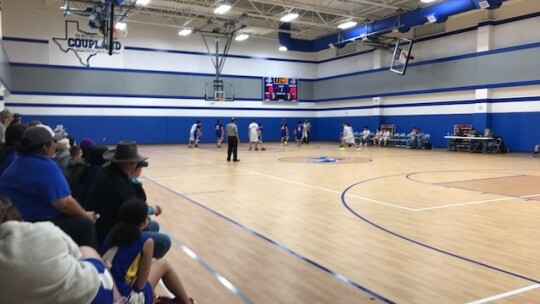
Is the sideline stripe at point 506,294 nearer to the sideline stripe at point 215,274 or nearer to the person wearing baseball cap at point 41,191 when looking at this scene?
the sideline stripe at point 215,274

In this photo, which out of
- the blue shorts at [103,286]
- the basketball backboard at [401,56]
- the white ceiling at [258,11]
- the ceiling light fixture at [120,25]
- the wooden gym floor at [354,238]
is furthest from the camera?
the basketball backboard at [401,56]

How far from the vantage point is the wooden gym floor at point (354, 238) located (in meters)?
3.74

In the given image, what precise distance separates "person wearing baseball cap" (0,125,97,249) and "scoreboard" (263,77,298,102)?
2609cm

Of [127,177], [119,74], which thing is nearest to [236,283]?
[127,177]

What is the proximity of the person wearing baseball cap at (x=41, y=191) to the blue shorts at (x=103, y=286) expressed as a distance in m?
1.30

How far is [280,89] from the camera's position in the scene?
29.5 metres

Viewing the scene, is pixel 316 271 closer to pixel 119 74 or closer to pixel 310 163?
pixel 310 163

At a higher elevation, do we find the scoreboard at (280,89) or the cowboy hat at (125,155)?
the scoreboard at (280,89)

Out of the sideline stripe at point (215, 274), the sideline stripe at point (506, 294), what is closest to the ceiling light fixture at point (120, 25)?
the sideline stripe at point (215, 274)

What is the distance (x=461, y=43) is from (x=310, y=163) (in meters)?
11.6

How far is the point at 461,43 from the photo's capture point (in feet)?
68.6

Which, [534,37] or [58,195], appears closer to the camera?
[58,195]

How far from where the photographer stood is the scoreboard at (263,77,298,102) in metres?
29.0

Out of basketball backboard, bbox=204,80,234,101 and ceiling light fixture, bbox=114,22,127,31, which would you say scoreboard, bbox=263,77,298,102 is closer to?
basketball backboard, bbox=204,80,234,101
